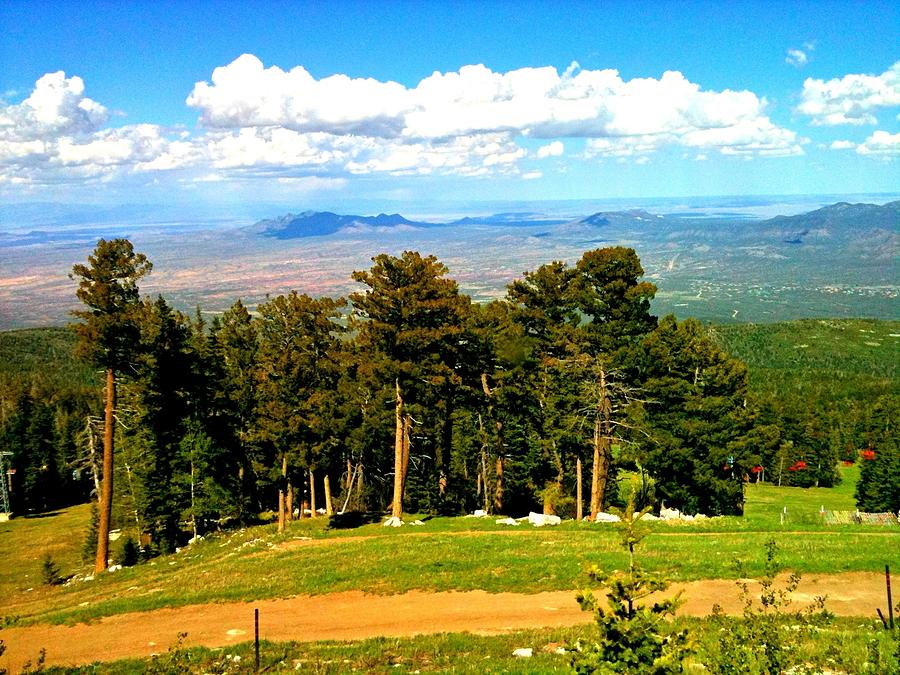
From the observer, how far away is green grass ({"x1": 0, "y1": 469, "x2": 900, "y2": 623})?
67.5 ft

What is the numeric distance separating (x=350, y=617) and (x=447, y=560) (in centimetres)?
534

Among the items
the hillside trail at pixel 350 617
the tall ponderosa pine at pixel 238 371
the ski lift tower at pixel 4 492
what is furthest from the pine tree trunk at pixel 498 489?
the ski lift tower at pixel 4 492

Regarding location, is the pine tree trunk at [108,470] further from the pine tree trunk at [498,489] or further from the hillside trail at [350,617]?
the pine tree trunk at [498,489]

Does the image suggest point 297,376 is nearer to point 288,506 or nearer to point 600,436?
point 288,506

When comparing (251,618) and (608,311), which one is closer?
(251,618)

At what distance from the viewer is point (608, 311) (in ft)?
109

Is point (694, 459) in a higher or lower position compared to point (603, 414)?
lower

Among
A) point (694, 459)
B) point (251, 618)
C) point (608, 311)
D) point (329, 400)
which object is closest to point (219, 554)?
point (329, 400)

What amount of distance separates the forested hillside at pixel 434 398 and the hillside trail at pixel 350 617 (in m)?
8.17

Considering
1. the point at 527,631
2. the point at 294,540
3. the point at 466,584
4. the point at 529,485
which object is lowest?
the point at 529,485

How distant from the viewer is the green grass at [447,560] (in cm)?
2058

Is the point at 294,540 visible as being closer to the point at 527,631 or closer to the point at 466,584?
the point at 466,584

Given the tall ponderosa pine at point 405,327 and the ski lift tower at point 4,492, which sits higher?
the tall ponderosa pine at point 405,327

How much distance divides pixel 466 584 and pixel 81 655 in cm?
1073
